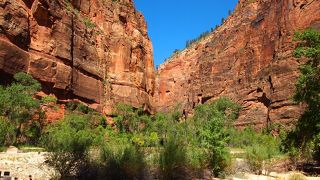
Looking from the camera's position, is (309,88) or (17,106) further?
(17,106)

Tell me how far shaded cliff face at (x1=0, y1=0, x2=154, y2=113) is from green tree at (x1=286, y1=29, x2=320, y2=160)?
3496 centimetres

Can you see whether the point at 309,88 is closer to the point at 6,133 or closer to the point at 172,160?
the point at 172,160

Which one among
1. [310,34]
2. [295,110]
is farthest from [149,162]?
[295,110]

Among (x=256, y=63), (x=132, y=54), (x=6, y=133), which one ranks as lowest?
(x=6, y=133)

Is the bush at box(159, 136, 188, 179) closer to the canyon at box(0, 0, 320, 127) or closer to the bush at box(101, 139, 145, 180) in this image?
the bush at box(101, 139, 145, 180)

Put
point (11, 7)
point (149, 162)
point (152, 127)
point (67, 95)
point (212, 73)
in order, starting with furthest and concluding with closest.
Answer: point (212, 73) < point (152, 127) < point (67, 95) < point (11, 7) < point (149, 162)

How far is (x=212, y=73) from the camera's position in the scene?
96.5 m

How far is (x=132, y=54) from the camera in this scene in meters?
78.2

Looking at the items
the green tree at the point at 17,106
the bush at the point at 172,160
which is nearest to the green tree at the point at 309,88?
the bush at the point at 172,160

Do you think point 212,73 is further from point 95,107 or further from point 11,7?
point 11,7

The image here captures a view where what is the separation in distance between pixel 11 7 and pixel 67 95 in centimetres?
1540

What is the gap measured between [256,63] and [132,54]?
87.9 feet

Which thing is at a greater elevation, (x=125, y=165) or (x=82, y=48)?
(x=82, y=48)

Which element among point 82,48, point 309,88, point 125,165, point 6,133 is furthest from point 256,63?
point 125,165
